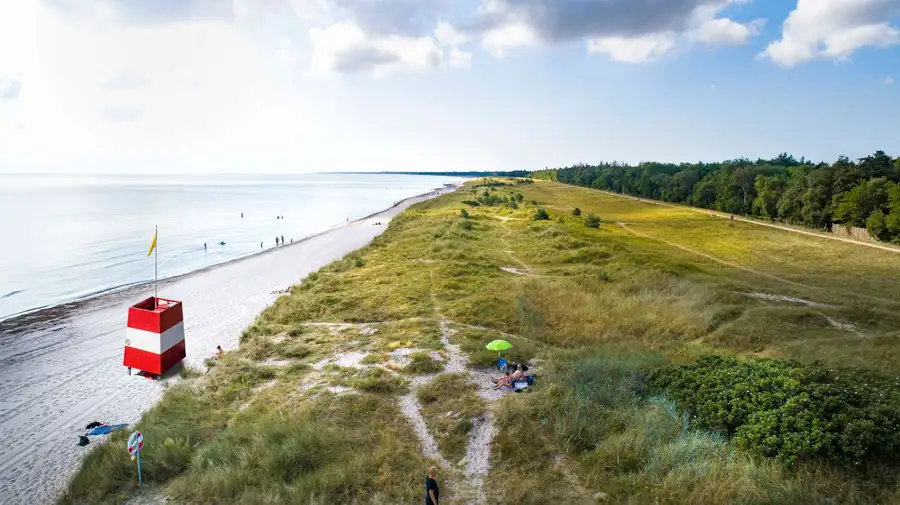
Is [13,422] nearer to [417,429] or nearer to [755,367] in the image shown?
[417,429]

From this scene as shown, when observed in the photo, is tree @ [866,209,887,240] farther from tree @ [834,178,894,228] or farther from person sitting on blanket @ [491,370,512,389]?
person sitting on blanket @ [491,370,512,389]

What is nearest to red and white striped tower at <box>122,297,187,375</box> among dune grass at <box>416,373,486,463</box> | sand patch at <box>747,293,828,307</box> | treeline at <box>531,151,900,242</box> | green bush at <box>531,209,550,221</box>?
dune grass at <box>416,373,486,463</box>

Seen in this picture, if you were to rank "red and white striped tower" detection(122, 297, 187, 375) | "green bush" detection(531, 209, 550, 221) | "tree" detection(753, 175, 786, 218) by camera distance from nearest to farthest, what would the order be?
1. "red and white striped tower" detection(122, 297, 187, 375)
2. "green bush" detection(531, 209, 550, 221)
3. "tree" detection(753, 175, 786, 218)

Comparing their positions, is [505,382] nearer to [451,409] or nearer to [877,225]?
Answer: [451,409]

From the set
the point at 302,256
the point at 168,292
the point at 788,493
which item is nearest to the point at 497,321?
the point at 788,493

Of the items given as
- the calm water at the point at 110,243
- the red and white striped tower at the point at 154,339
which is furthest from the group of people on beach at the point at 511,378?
the calm water at the point at 110,243

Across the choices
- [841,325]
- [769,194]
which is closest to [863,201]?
[769,194]
